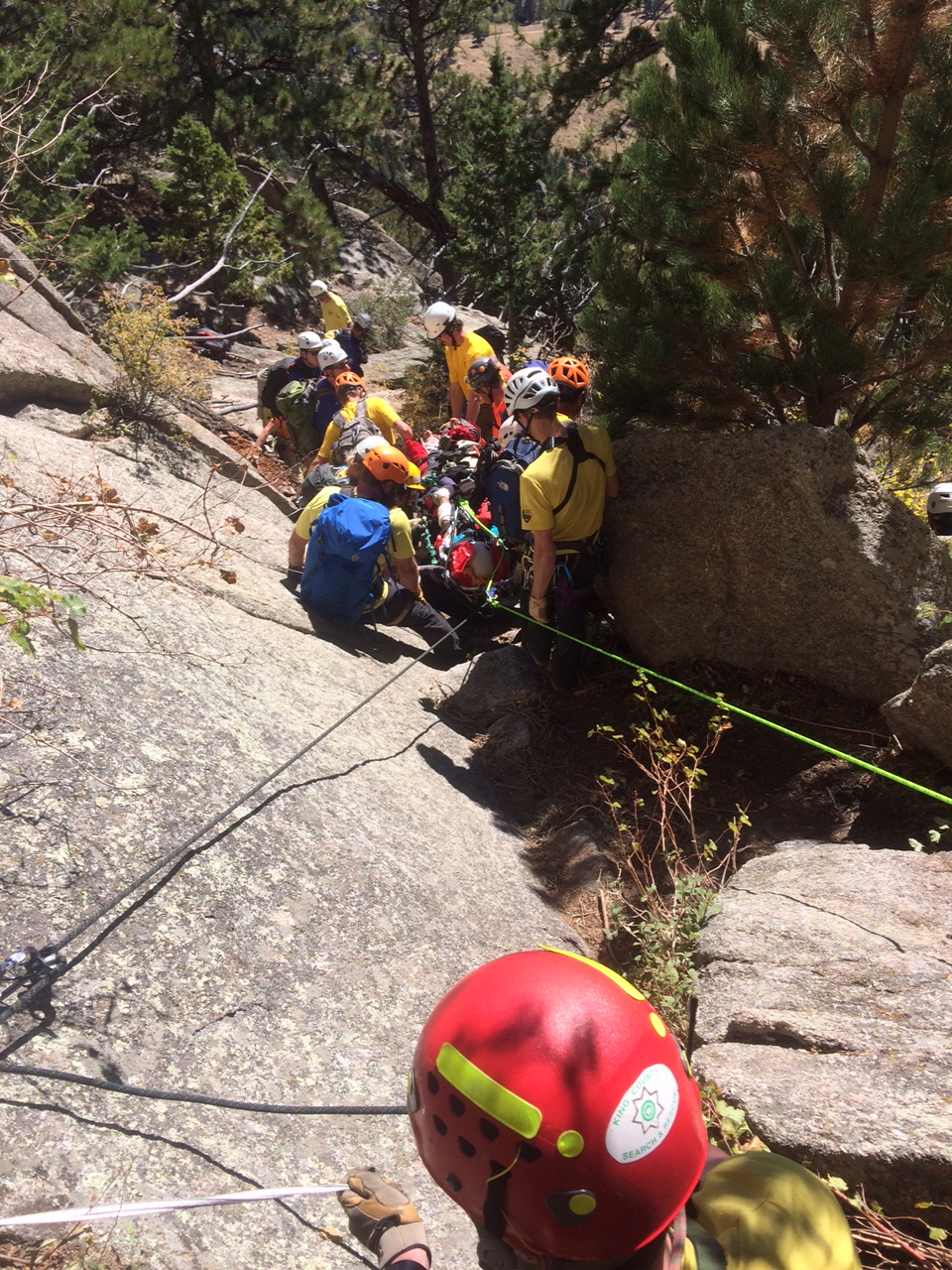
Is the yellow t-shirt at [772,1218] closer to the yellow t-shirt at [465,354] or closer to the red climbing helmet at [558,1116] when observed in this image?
the red climbing helmet at [558,1116]

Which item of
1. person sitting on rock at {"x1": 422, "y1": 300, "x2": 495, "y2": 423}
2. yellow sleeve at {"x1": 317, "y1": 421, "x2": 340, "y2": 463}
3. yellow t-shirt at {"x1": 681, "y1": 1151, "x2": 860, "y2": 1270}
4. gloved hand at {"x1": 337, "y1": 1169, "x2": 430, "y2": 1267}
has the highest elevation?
person sitting on rock at {"x1": 422, "y1": 300, "x2": 495, "y2": 423}

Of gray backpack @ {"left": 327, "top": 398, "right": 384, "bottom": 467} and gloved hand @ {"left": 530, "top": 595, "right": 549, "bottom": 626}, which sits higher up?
gray backpack @ {"left": 327, "top": 398, "right": 384, "bottom": 467}

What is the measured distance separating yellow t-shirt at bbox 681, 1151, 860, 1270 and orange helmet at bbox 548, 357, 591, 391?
4.36m

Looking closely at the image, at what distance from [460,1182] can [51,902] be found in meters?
1.81

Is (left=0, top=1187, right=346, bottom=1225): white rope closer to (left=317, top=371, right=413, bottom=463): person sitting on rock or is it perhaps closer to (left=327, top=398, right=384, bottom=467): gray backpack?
(left=327, top=398, right=384, bottom=467): gray backpack

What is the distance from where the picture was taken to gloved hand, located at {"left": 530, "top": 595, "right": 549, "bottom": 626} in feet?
17.1

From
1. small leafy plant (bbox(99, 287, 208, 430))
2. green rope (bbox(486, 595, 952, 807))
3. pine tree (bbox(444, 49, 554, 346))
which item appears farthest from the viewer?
pine tree (bbox(444, 49, 554, 346))

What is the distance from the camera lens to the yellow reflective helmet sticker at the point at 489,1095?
1.36m

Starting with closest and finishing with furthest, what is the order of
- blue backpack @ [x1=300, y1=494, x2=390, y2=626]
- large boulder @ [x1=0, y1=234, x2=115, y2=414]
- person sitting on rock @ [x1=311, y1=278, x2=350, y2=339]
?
blue backpack @ [x1=300, y1=494, x2=390, y2=626], large boulder @ [x1=0, y1=234, x2=115, y2=414], person sitting on rock @ [x1=311, y1=278, x2=350, y2=339]

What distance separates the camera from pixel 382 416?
6.74 meters

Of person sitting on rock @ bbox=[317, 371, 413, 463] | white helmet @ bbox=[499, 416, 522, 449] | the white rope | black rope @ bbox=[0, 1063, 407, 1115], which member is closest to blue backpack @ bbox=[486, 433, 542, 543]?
white helmet @ bbox=[499, 416, 522, 449]

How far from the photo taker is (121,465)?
6266mm

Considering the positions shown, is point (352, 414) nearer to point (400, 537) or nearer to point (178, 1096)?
point (400, 537)

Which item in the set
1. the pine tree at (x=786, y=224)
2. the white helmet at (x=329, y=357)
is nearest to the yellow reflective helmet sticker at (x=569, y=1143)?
the pine tree at (x=786, y=224)
